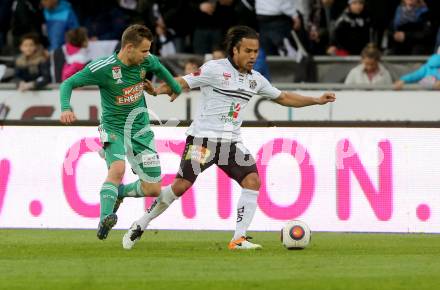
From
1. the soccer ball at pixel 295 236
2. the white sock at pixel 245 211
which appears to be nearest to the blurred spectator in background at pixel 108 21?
the white sock at pixel 245 211

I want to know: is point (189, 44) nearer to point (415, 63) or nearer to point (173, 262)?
point (415, 63)

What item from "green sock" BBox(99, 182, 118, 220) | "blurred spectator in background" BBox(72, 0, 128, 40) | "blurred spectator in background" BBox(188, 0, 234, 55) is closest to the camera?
"green sock" BBox(99, 182, 118, 220)

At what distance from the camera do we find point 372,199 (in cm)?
1530

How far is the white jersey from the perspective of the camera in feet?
41.2

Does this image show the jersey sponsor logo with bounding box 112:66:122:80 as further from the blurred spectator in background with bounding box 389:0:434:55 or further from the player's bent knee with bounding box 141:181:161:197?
the blurred spectator in background with bounding box 389:0:434:55

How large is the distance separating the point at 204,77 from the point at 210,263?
2135mm

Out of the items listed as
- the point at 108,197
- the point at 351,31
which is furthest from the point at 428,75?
the point at 108,197

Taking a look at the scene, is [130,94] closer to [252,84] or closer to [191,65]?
[252,84]

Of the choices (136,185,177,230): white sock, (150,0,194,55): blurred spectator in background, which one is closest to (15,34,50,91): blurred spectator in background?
(150,0,194,55): blurred spectator in background

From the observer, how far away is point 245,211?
41.2ft

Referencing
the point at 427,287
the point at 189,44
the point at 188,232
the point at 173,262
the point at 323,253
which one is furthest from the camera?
the point at 189,44

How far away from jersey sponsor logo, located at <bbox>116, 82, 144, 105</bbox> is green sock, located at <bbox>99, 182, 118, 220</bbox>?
803mm

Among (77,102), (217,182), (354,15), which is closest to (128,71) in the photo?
(217,182)

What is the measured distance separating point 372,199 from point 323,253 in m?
3.20
